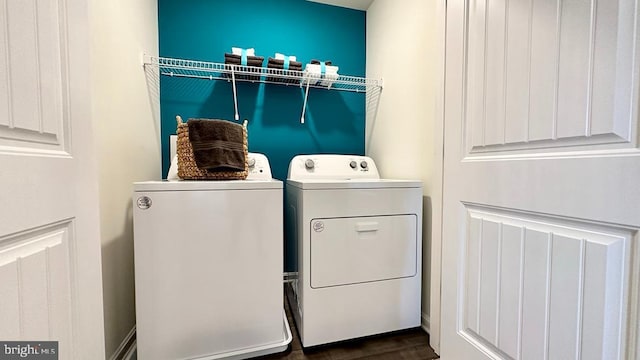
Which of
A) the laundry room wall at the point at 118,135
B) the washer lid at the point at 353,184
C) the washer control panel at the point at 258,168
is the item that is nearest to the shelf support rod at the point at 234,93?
the washer control panel at the point at 258,168

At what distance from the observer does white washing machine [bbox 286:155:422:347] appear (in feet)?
4.26

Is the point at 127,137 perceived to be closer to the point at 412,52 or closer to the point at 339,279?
the point at 339,279

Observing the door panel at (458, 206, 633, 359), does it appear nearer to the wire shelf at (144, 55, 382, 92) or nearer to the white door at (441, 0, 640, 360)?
the white door at (441, 0, 640, 360)

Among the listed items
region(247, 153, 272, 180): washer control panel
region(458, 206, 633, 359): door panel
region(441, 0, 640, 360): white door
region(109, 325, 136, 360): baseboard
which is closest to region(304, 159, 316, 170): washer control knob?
region(247, 153, 272, 180): washer control panel

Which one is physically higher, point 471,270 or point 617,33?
point 617,33

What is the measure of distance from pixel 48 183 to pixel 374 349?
4.87ft

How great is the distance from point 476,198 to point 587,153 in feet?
1.12

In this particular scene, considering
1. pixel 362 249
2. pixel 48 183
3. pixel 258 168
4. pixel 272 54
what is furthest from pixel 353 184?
pixel 272 54

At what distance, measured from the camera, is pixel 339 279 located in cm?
133

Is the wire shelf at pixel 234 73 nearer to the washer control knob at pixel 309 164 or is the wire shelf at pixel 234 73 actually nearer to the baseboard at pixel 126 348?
the washer control knob at pixel 309 164

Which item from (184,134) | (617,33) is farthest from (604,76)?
(184,134)

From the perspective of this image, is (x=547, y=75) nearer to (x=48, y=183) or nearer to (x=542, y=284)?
(x=542, y=284)

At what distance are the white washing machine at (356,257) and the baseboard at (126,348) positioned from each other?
841 millimetres

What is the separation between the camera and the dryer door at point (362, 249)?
131 cm
